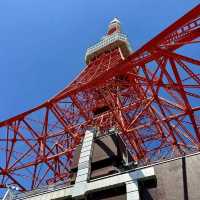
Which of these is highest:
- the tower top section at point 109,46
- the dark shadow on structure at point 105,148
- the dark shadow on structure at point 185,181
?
the tower top section at point 109,46

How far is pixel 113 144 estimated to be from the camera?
1638 centimetres

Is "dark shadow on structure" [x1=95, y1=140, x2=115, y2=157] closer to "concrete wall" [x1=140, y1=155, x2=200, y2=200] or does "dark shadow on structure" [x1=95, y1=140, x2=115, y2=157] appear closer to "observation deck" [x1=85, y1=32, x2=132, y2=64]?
"concrete wall" [x1=140, y1=155, x2=200, y2=200]

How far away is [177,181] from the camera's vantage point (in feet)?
37.4

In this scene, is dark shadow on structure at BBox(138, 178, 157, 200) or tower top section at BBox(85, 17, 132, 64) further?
tower top section at BBox(85, 17, 132, 64)

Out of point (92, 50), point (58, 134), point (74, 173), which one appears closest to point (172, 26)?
point (74, 173)

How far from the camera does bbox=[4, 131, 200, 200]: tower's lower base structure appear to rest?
11352 millimetres

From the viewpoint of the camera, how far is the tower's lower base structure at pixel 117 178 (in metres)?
11.4

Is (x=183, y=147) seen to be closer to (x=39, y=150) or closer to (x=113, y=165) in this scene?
(x=113, y=165)

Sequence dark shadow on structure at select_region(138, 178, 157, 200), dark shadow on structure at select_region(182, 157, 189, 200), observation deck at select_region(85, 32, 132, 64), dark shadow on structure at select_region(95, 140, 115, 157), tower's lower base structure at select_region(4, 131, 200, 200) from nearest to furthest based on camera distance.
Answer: dark shadow on structure at select_region(182, 157, 189, 200), tower's lower base structure at select_region(4, 131, 200, 200), dark shadow on structure at select_region(138, 178, 157, 200), dark shadow on structure at select_region(95, 140, 115, 157), observation deck at select_region(85, 32, 132, 64)

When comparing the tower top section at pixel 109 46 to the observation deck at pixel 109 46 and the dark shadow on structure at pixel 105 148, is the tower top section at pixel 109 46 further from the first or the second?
the dark shadow on structure at pixel 105 148

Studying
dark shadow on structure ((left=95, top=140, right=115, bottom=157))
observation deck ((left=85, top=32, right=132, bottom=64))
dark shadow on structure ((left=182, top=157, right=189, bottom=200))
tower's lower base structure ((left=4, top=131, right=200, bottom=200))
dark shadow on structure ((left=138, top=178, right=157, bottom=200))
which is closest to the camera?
dark shadow on structure ((left=182, top=157, right=189, bottom=200))

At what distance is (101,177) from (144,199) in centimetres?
256

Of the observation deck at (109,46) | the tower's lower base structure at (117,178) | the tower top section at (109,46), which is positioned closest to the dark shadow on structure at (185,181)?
the tower's lower base structure at (117,178)

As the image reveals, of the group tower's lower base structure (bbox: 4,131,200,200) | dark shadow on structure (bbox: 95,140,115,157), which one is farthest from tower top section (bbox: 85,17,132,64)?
dark shadow on structure (bbox: 95,140,115,157)
